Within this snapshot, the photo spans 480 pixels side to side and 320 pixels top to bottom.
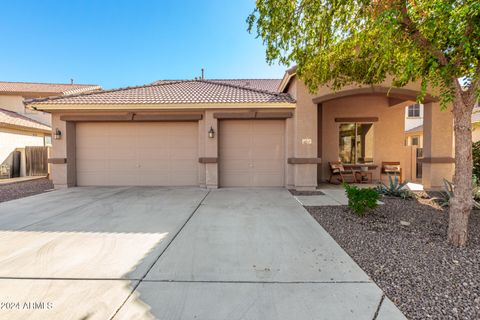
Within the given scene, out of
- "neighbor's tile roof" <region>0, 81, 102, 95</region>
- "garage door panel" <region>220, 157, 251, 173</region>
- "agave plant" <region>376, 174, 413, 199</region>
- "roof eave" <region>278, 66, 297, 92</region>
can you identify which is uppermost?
"neighbor's tile roof" <region>0, 81, 102, 95</region>

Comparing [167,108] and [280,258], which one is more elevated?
[167,108]

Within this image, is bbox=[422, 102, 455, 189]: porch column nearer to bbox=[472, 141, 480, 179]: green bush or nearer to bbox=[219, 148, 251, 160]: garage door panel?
bbox=[472, 141, 480, 179]: green bush

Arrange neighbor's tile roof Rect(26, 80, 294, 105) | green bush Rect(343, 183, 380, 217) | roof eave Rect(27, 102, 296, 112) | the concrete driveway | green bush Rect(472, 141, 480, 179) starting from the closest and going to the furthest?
1. the concrete driveway
2. green bush Rect(343, 183, 380, 217)
3. green bush Rect(472, 141, 480, 179)
4. roof eave Rect(27, 102, 296, 112)
5. neighbor's tile roof Rect(26, 80, 294, 105)

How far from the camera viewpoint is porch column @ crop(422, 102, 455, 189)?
305 inches

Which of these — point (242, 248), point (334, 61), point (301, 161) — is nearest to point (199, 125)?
point (301, 161)

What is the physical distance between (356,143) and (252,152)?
17.2 ft

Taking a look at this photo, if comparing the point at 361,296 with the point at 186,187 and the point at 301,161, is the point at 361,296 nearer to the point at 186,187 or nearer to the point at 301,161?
the point at 301,161

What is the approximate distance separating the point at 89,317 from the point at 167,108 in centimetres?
738

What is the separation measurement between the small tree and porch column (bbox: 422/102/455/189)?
452 cm

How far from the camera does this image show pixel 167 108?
839 centimetres

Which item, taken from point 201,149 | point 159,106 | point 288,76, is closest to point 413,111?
point 288,76

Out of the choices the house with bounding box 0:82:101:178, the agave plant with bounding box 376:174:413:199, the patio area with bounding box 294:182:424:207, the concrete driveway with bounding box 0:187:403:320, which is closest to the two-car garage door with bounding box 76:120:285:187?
the patio area with bounding box 294:182:424:207

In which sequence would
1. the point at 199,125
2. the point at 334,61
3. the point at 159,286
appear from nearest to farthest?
the point at 159,286 → the point at 334,61 → the point at 199,125

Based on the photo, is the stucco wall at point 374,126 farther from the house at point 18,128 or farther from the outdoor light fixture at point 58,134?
the house at point 18,128
